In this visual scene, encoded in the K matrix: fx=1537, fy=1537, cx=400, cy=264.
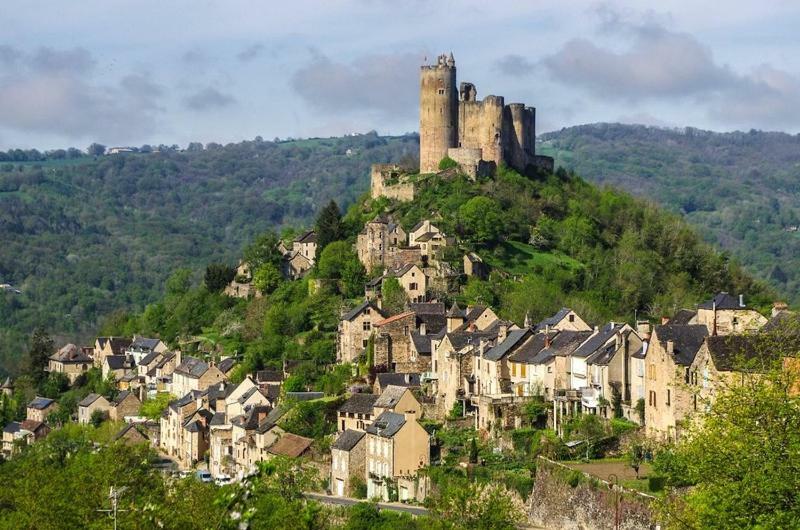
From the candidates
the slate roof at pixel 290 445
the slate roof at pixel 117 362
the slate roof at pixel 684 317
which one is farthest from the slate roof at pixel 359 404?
the slate roof at pixel 117 362

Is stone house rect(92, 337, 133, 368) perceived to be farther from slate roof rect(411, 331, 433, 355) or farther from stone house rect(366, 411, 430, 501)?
stone house rect(366, 411, 430, 501)

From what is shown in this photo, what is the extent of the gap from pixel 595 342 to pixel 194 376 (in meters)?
37.4

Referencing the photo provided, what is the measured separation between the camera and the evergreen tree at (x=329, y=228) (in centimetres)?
10994

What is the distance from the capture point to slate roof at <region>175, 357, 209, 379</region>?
319 feet

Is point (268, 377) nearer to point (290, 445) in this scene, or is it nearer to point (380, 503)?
point (290, 445)

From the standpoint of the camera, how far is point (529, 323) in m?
79.9

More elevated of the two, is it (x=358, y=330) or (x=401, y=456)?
(x=358, y=330)

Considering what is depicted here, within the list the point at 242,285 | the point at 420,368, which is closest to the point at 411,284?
the point at 420,368

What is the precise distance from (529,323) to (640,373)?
18.6m

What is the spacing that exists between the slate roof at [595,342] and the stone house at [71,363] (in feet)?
203

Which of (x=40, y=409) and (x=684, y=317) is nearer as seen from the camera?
(x=684, y=317)

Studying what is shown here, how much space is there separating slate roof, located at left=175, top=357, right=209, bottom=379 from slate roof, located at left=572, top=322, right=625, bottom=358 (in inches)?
1413

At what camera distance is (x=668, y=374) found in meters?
57.6

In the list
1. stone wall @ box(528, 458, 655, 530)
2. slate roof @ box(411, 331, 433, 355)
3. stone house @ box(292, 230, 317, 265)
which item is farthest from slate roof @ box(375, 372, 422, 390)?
stone house @ box(292, 230, 317, 265)
